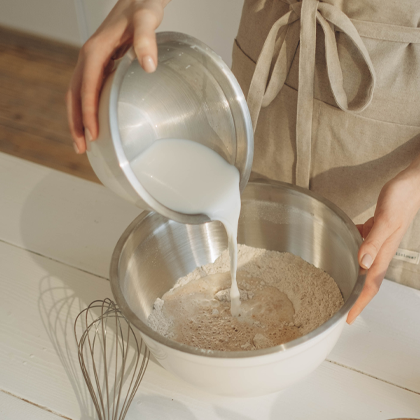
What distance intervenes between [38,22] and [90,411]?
75.6 inches

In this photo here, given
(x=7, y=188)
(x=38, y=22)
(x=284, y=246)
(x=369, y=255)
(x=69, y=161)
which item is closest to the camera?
(x=369, y=255)

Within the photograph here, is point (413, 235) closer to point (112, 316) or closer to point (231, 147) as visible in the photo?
point (231, 147)

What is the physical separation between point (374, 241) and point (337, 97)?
0.23 meters

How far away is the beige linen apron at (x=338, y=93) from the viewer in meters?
0.66

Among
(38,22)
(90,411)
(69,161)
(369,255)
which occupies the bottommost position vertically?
(69,161)

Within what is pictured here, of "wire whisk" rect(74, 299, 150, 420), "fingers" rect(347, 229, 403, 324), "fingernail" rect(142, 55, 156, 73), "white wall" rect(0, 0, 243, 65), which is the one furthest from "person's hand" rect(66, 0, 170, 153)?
"white wall" rect(0, 0, 243, 65)

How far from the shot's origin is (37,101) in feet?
6.18

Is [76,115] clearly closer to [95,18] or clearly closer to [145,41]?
[145,41]

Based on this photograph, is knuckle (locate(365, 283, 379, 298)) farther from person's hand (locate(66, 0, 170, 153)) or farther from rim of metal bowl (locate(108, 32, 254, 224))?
person's hand (locate(66, 0, 170, 153))

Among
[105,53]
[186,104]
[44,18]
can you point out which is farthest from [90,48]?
[44,18]

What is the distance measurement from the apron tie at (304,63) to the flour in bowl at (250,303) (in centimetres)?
18

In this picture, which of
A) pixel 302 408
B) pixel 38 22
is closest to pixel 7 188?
pixel 302 408

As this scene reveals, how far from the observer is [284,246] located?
0.78 meters

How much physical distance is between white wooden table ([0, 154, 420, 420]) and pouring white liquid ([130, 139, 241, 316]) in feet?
0.76
